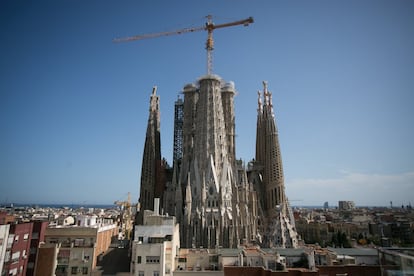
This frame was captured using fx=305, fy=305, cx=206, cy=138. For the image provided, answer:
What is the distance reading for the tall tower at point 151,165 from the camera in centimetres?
5247

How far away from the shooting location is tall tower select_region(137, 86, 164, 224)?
52.5 meters

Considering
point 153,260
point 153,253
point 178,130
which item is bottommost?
point 153,260

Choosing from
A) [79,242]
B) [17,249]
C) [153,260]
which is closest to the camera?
[17,249]

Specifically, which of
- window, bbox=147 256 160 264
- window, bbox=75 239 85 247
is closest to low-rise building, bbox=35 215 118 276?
window, bbox=75 239 85 247

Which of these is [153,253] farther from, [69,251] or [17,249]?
[17,249]

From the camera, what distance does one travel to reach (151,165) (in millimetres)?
53625

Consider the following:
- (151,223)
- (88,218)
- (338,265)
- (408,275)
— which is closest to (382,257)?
(408,275)

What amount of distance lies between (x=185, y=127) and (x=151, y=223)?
1094 inches

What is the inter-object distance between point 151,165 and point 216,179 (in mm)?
12294

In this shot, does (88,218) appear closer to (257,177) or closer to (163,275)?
(163,275)

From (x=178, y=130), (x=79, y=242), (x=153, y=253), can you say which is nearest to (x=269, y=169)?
(x=178, y=130)

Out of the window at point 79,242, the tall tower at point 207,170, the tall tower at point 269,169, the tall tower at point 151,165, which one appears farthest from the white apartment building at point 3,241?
the tall tower at point 269,169

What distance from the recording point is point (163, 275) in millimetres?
26984

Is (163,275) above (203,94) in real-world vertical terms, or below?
below
